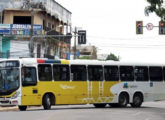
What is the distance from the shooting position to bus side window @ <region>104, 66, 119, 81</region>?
2977 cm

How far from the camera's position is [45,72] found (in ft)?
88.2

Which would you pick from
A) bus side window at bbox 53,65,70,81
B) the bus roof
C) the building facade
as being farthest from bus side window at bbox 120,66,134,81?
the building facade

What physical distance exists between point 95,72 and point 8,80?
19.3ft

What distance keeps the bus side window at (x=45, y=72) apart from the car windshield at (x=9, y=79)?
136 cm

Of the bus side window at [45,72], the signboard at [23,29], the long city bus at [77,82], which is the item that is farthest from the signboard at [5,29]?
the bus side window at [45,72]

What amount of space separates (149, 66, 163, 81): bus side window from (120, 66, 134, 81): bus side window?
1.52m

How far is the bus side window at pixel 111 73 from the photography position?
29766mm

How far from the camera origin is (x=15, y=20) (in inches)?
2421

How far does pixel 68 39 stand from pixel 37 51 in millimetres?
14642

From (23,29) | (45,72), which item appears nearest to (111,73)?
(45,72)

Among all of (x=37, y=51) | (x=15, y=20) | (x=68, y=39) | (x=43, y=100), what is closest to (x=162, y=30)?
(x=43, y=100)

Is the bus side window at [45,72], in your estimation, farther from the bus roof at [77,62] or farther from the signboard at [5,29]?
the signboard at [5,29]

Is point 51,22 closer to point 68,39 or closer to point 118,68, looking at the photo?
point 68,39

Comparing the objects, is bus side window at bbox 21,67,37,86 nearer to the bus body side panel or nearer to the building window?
the bus body side panel
